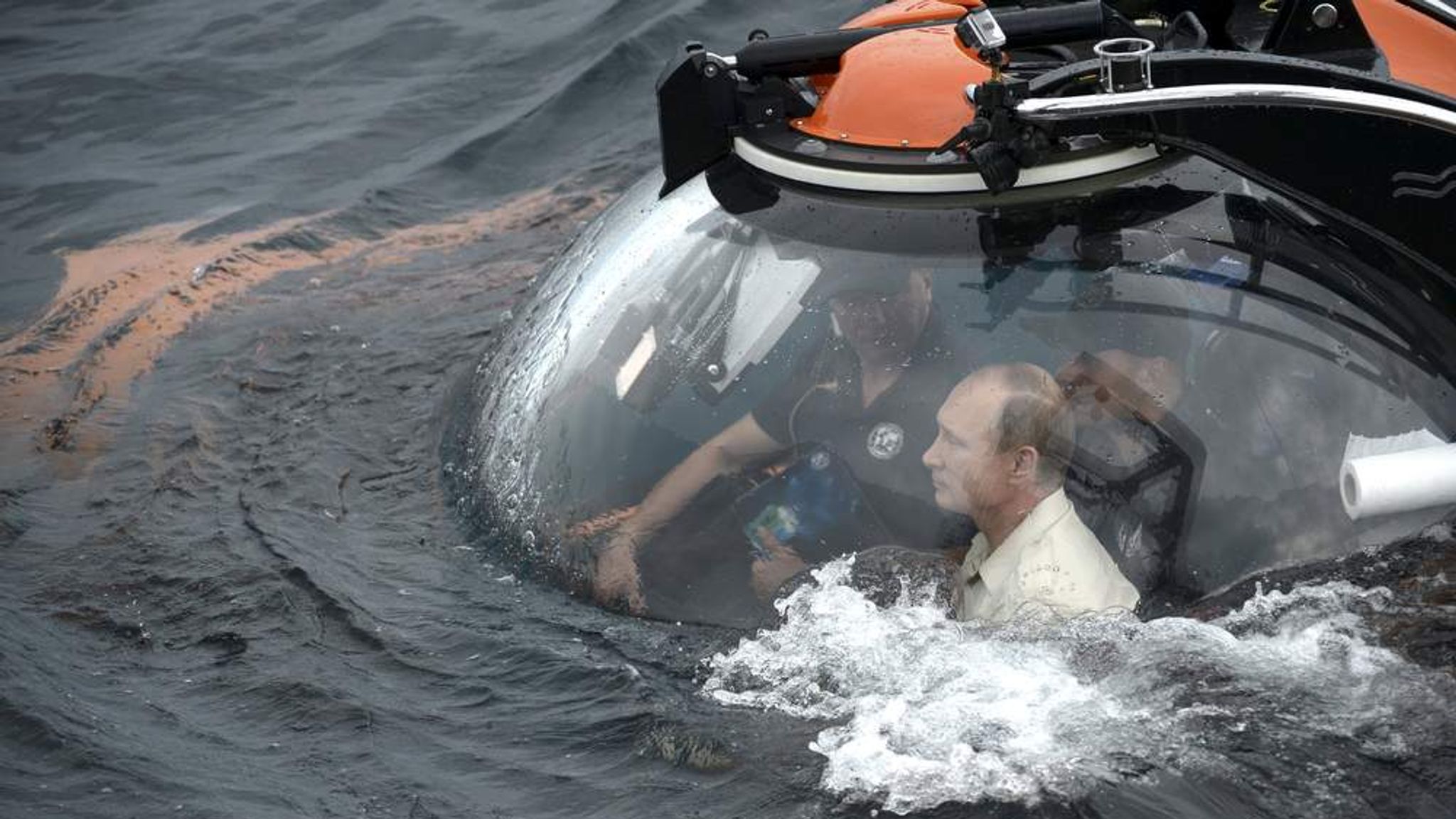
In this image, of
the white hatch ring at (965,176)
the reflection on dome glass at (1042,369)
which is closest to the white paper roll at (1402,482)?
the reflection on dome glass at (1042,369)

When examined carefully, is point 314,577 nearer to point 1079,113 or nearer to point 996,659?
point 996,659

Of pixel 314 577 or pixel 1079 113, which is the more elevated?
pixel 1079 113

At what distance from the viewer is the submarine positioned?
3391mm

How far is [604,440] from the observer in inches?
153

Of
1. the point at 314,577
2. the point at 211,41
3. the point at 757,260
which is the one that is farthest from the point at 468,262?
the point at 211,41

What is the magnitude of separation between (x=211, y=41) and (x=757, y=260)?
704 centimetres

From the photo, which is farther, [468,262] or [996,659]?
[468,262]

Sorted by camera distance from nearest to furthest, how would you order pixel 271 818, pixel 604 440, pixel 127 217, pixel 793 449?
pixel 271 818
pixel 793 449
pixel 604 440
pixel 127 217

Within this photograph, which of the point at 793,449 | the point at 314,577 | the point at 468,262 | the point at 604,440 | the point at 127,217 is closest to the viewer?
the point at 793,449

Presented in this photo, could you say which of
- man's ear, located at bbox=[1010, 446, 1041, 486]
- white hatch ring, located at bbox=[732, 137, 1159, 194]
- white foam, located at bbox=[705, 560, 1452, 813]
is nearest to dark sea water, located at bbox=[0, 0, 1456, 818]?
white foam, located at bbox=[705, 560, 1452, 813]

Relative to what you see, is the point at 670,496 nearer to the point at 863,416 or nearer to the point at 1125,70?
the point at 863,416

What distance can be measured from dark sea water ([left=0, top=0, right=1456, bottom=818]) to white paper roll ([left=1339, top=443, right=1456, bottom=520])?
22 cm

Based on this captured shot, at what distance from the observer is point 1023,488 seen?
11.3 ft

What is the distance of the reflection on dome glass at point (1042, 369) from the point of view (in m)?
3.40
